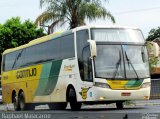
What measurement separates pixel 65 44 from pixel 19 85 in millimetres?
5981

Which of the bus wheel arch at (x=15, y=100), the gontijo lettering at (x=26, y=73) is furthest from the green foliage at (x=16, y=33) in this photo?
the gontijo lettering at (x=26, y=73)

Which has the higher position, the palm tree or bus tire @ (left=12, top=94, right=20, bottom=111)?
the palm tree

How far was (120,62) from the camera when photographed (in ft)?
59.3

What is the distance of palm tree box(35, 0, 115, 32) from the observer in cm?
3412

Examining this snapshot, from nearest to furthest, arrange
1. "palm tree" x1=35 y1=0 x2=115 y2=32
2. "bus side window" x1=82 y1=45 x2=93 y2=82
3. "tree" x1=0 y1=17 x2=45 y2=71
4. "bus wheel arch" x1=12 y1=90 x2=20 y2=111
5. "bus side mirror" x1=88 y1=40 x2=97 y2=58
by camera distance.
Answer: "bus side mirror" x1=88 y1=40 x2=97 y2=58 < "bus side window" x1=82 y1=45 x2=93 y2=82 < "bus wheel arch" x1=12 y1=90 x2=20 y2=111 < "palm tree" x1=35 y1=0 x2=115 y2=32 < "tree" x1=0 y1=17 x2=45 y2=71

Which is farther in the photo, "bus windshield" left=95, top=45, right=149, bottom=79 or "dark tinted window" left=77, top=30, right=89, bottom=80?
"dark tinted window" left=77, top=30, right=89, bottom=80

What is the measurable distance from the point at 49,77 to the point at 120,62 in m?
4.36

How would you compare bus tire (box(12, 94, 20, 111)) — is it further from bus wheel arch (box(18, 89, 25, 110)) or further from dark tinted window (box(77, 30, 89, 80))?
dark tinted window (box(77, 30, 89, 80))

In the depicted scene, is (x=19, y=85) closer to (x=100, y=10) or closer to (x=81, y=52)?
(x=81, y=52)

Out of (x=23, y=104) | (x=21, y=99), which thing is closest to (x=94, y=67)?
(x=23, y=104)

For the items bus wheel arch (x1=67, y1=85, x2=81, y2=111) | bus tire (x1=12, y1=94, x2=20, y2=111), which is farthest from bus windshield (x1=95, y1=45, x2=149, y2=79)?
bus tire (x1=12, y1=94, x2=20, y2=111)

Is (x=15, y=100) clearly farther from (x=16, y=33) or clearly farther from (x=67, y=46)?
(x=16, y=33)

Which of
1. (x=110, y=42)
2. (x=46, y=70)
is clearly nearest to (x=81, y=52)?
(x=110, y=42)

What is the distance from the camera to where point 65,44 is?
20031mm
